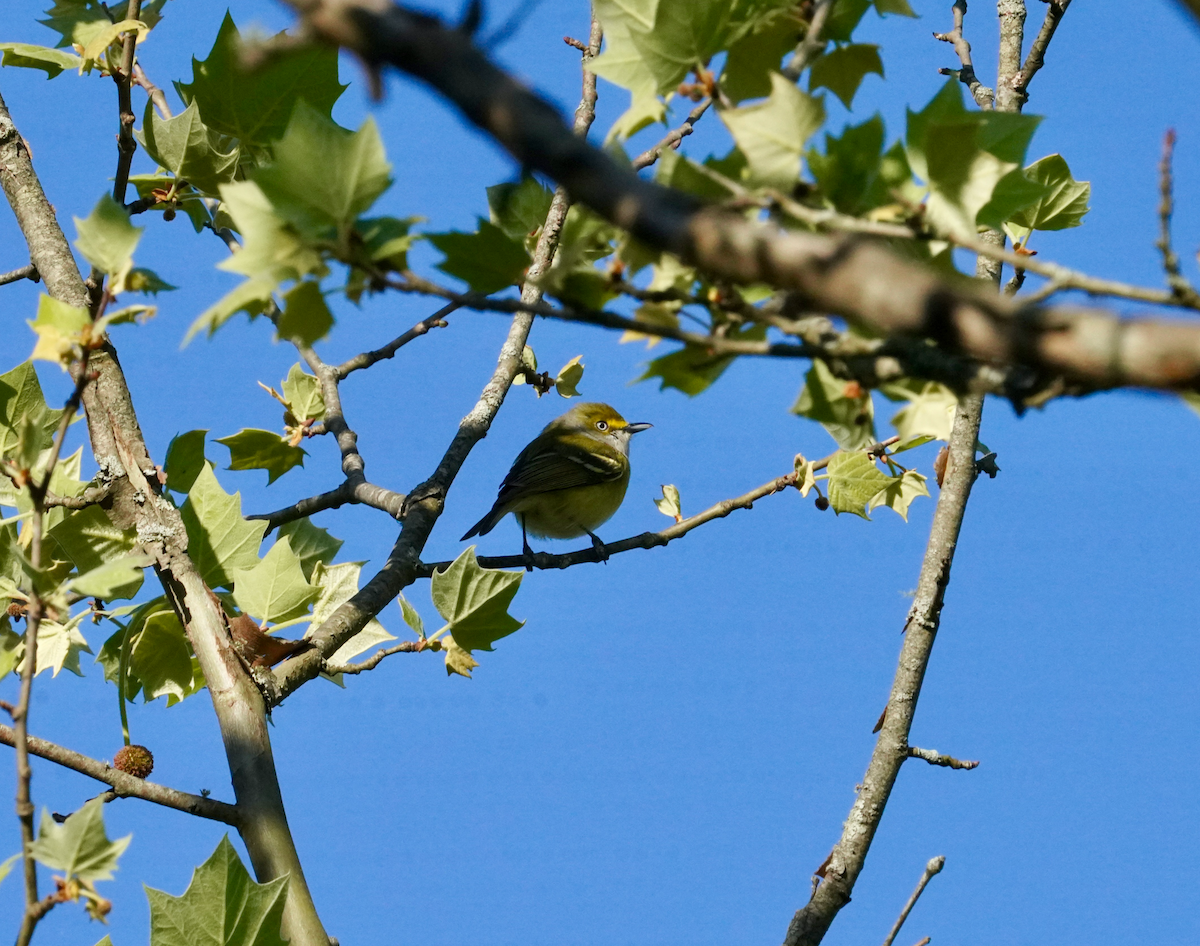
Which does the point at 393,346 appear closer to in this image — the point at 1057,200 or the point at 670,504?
the point at 670,504

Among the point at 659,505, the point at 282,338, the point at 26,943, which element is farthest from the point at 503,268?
the point at 659,505

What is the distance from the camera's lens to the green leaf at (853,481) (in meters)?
3.65

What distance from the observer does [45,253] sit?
11.2 feet

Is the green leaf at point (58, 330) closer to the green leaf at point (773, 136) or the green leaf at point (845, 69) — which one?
the green leaf at point (773, 136)

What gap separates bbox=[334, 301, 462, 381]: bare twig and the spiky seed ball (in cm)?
175

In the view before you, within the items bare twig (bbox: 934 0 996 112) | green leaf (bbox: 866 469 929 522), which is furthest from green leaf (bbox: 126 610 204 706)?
bare twig (bbox: 934 0 996 112)

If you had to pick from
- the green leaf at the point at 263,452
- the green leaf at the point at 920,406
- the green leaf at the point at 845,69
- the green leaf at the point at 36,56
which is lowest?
the green leaf at the point at 920,406

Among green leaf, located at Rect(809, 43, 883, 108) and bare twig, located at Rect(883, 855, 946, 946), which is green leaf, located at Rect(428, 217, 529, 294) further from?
bare twig, located at Rect(883, 855, 946, 946)

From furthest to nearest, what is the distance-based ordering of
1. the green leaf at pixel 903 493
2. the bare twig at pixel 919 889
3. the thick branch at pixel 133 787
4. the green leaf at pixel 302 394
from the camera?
the green leaf at pixel 302 394
the green leaf at pixel 903 493
the bare twig at pixel 919 889
the thick branch at pixel 133 787

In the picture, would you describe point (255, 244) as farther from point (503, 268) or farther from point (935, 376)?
point (935, 376)

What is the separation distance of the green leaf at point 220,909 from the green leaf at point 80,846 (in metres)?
0.31

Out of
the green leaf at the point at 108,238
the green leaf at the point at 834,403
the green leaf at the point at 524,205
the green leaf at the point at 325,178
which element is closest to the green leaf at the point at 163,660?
the green leaf at the point at 108,238

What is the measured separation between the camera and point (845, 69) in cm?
184

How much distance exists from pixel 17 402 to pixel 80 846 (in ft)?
4.89
